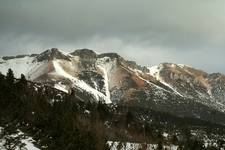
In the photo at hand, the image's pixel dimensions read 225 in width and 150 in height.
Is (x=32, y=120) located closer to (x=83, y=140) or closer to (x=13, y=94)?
(x=83, y=140)

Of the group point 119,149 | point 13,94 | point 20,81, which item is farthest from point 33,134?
point 20,81

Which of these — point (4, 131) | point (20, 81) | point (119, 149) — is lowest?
point (119, 149)

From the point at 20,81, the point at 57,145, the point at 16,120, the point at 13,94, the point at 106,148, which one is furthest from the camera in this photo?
the point at 20,81

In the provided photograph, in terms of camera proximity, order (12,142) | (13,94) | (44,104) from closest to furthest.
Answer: (12,142) < (13,94) < (44,104)

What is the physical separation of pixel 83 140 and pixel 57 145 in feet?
32.1

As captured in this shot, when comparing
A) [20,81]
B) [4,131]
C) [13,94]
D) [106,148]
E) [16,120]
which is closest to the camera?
[4,131]

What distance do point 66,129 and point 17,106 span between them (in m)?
22.8

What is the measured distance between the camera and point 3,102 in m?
110

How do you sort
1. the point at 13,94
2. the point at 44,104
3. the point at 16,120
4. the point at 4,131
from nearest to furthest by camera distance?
1. the point at 4,131
2. the point at 16,120
3. the point at 13,94
4. the point at 44,104

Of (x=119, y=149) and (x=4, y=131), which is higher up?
(x=4, y=131)

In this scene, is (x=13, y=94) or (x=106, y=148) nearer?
(x=106, y=148)

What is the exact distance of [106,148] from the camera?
108500mm

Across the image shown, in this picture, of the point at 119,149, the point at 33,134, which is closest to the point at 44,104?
the point at 119,149

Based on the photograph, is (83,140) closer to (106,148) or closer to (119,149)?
(106,148)
